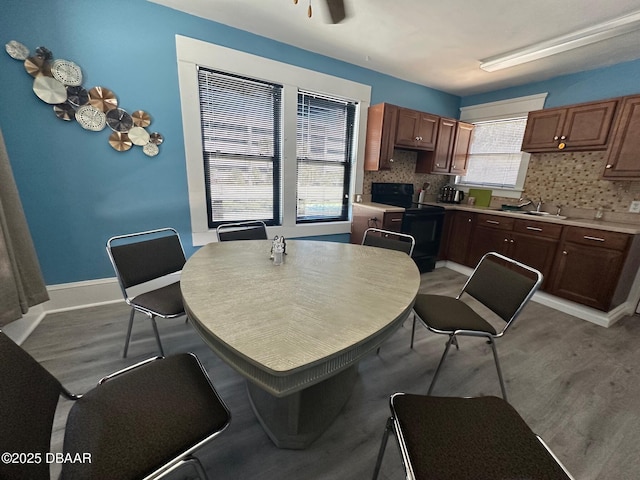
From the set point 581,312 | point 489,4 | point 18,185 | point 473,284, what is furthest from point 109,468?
point 581,312

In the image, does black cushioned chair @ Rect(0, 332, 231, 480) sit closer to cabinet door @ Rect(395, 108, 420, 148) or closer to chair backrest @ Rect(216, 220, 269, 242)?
chair backrest @ Rect(216, 220, 269, 242)

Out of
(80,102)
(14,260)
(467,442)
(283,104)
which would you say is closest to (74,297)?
(14,260)

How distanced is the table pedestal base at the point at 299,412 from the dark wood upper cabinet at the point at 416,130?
3055 millimetres

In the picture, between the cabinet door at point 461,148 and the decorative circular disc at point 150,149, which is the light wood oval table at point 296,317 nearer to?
the decorative circular disc at point 150,149

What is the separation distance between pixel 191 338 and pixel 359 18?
303 centimetres

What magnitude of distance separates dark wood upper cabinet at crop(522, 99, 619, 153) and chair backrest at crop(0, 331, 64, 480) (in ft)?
14.4

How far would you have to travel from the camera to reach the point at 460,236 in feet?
11.7

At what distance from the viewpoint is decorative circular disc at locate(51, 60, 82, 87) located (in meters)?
1.88

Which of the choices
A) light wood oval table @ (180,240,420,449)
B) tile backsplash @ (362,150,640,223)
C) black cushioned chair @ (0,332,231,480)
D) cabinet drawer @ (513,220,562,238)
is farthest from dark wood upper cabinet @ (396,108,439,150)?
black cushioned chair @ (0,332,231,480)

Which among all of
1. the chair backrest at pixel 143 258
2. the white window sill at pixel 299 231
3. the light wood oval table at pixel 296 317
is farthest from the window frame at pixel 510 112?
the chair backrest at pixel 143 258

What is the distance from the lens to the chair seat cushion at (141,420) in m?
0.69

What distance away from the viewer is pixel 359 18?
212 cm

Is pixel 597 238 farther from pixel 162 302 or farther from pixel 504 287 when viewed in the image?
pixel 162 302

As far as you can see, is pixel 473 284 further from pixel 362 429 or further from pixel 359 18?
pixel 359 18
